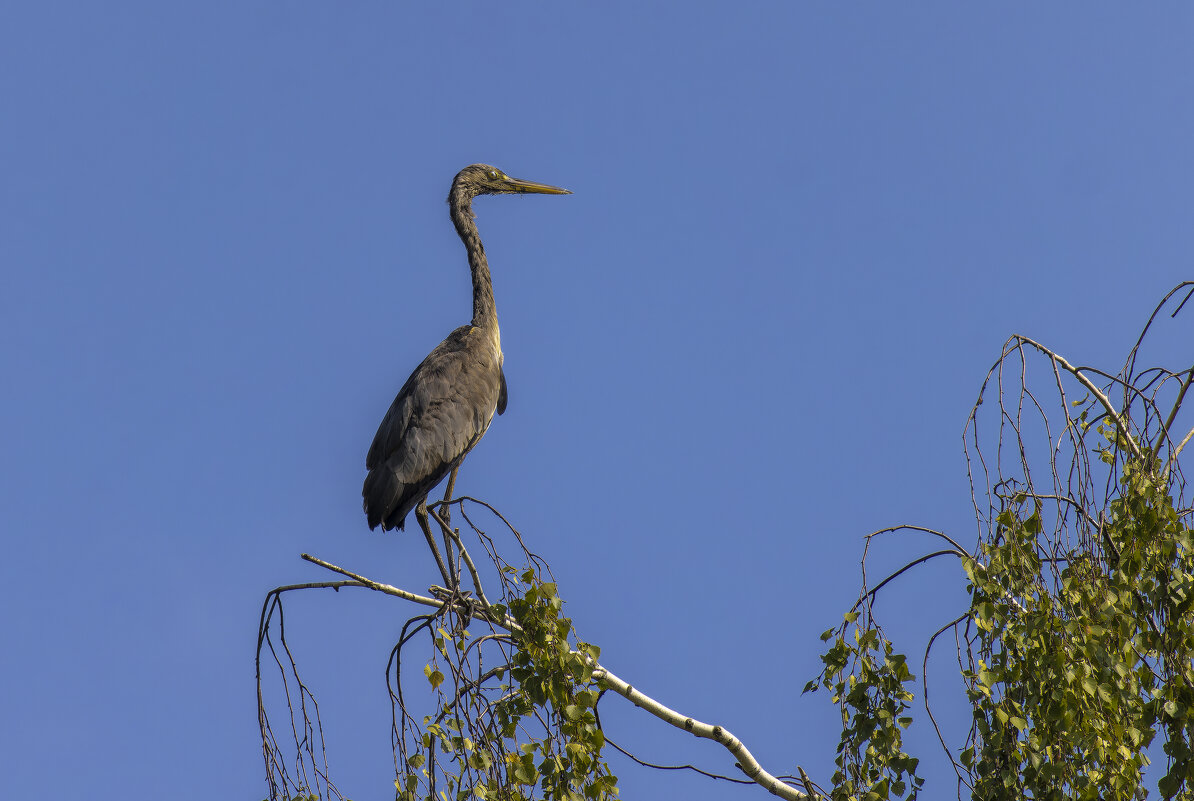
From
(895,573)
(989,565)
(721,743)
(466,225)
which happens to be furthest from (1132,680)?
(466,225)

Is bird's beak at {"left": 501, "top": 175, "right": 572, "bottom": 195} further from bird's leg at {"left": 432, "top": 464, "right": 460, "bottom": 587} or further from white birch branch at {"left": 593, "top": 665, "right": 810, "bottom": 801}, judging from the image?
white birch branch at {"left": 593, "top": 665, "right": 810, "bottom": 801}

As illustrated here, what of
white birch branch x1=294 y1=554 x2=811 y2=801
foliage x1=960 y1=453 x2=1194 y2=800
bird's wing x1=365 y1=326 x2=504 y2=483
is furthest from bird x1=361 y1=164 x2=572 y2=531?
foliage x1=960 y1=453 x2=1194 y2=800

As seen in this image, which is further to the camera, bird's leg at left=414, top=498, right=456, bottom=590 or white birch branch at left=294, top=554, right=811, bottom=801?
bird's leg at left=414, top=498, right=456, bottom=590

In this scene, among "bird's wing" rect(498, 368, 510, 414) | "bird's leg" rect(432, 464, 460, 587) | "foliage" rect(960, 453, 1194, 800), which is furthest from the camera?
"bird's wing" rect(498, 368, 510, 414)

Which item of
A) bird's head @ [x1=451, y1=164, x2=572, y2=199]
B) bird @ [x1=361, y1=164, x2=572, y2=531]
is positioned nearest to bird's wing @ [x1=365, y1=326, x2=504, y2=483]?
bird @ [x1=361, y1=164, x2=572, y2=531]

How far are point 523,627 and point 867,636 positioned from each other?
3.31 ft

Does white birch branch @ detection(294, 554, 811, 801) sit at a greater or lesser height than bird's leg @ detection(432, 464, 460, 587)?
lesser

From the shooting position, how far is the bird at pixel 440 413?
662cm

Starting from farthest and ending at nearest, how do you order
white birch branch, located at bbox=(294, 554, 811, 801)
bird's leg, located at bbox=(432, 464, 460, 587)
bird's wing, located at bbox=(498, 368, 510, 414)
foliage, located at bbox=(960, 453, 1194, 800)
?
bird's wing, located at bbox=(498, 368, 510, 414), bird's leg, located at bbox=(432, 464, 460, 587), white birch branch, located at bbox=(294, 554, 811, 801), foliage, located at bbox=(960, 453, 1194, 800)

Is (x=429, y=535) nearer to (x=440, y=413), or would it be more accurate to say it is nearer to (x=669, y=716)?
(x=440, y=413)

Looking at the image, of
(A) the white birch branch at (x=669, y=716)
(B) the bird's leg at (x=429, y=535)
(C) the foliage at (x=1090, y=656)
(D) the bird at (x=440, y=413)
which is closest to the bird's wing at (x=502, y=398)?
(D) the bird at (x=440, y=413)

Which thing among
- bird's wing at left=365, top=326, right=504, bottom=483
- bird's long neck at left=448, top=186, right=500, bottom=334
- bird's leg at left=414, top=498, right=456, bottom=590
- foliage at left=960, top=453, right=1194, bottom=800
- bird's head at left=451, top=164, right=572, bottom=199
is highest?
bird's head at left=451, top=164, right=572, bottom=199

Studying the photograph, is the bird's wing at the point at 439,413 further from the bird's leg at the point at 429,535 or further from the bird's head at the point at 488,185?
the bird's head at the point at 488,185

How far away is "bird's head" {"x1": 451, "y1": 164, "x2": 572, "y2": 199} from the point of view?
28.3ft
